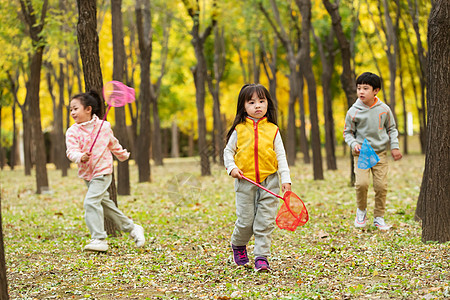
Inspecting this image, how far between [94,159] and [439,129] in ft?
12.2

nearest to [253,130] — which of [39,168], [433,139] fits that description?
[433,139]

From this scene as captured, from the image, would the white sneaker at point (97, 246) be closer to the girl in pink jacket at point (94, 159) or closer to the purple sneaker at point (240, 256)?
the girl in pink jacket at point (94, 159)

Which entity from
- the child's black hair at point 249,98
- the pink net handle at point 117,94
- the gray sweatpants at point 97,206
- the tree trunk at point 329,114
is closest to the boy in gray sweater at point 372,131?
the child's black hair at point 249,98

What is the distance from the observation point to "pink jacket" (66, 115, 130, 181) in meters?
6.07

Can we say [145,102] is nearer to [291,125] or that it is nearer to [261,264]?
[291,125]

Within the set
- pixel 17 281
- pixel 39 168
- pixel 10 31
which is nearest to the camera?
pixel 17 281

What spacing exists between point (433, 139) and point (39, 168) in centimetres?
1021

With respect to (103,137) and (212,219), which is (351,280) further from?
(212,219)

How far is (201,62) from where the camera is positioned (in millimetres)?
17500

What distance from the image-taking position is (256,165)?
192 inches

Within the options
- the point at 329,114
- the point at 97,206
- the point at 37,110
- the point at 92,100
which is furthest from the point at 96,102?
the point at 329,114

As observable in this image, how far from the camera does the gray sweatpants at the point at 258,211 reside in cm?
486

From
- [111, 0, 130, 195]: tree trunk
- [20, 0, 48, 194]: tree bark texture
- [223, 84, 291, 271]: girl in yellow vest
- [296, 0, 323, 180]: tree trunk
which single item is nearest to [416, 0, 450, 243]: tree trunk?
[223, 84, 291, 271]: girl in yellow vest

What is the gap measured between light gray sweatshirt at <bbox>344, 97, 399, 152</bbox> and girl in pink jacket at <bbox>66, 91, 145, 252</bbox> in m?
2.84
